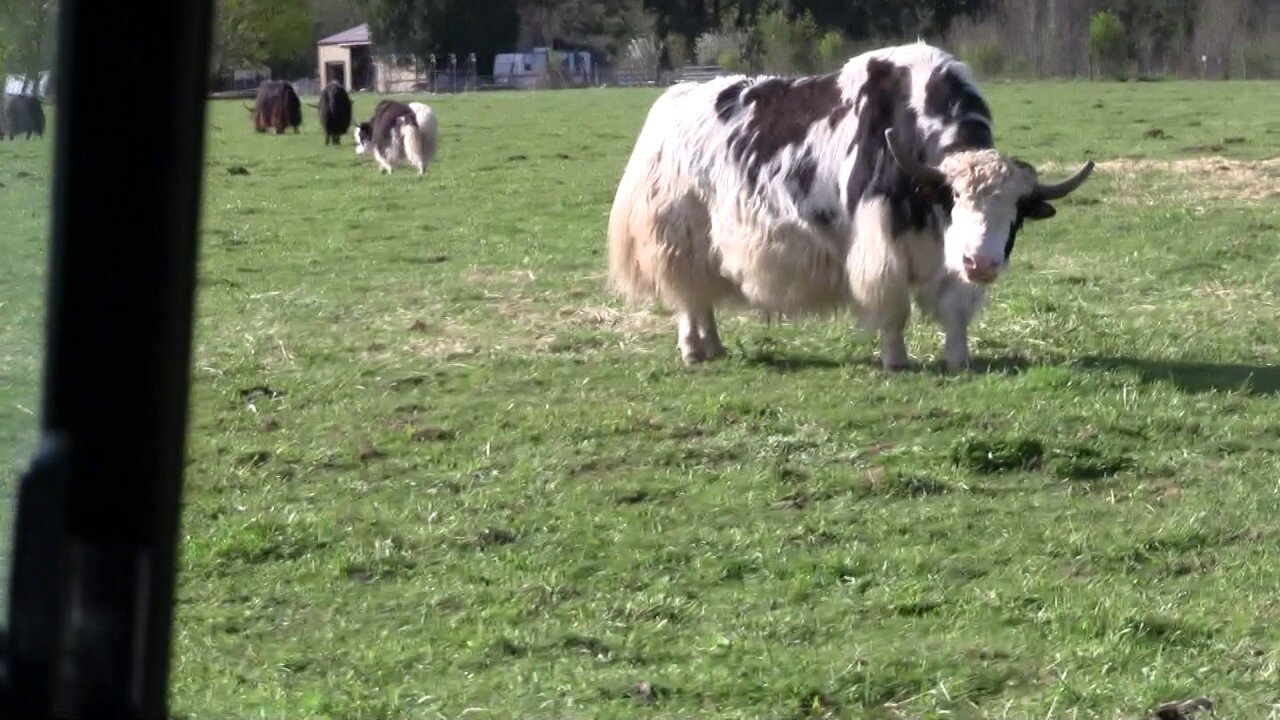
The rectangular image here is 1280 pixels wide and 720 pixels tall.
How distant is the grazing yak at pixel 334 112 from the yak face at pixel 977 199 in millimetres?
21377

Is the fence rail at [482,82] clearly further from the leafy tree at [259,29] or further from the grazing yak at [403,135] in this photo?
the grazing yak at [403,135]

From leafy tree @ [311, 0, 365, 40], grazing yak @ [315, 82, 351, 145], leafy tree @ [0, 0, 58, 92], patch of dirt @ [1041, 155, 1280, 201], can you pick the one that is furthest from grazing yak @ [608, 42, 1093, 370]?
leafy tree @ [311, 0, 365, 40]

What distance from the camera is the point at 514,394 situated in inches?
328

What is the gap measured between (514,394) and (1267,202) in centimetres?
842

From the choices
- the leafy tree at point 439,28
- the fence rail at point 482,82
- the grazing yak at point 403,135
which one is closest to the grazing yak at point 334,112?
the grazing yak at point 403,135

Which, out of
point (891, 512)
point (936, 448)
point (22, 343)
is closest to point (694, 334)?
point (936, 448)

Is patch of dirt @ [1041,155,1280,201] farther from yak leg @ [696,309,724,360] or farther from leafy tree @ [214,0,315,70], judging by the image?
leafy tree @ [214,0,315,70]

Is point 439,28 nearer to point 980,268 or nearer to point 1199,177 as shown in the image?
point 1199,177

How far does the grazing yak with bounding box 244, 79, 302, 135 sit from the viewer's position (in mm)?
32312

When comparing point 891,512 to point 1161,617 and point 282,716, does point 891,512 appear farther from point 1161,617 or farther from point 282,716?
point 282,716

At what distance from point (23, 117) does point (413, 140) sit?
19.7 m

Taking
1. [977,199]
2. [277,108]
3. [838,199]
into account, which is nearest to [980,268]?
[977,199]

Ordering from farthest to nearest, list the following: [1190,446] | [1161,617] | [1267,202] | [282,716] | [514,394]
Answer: [1267,202]
[514,394]
[1190,446]
[1161,617]
[282,716]

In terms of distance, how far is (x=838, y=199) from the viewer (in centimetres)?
859
